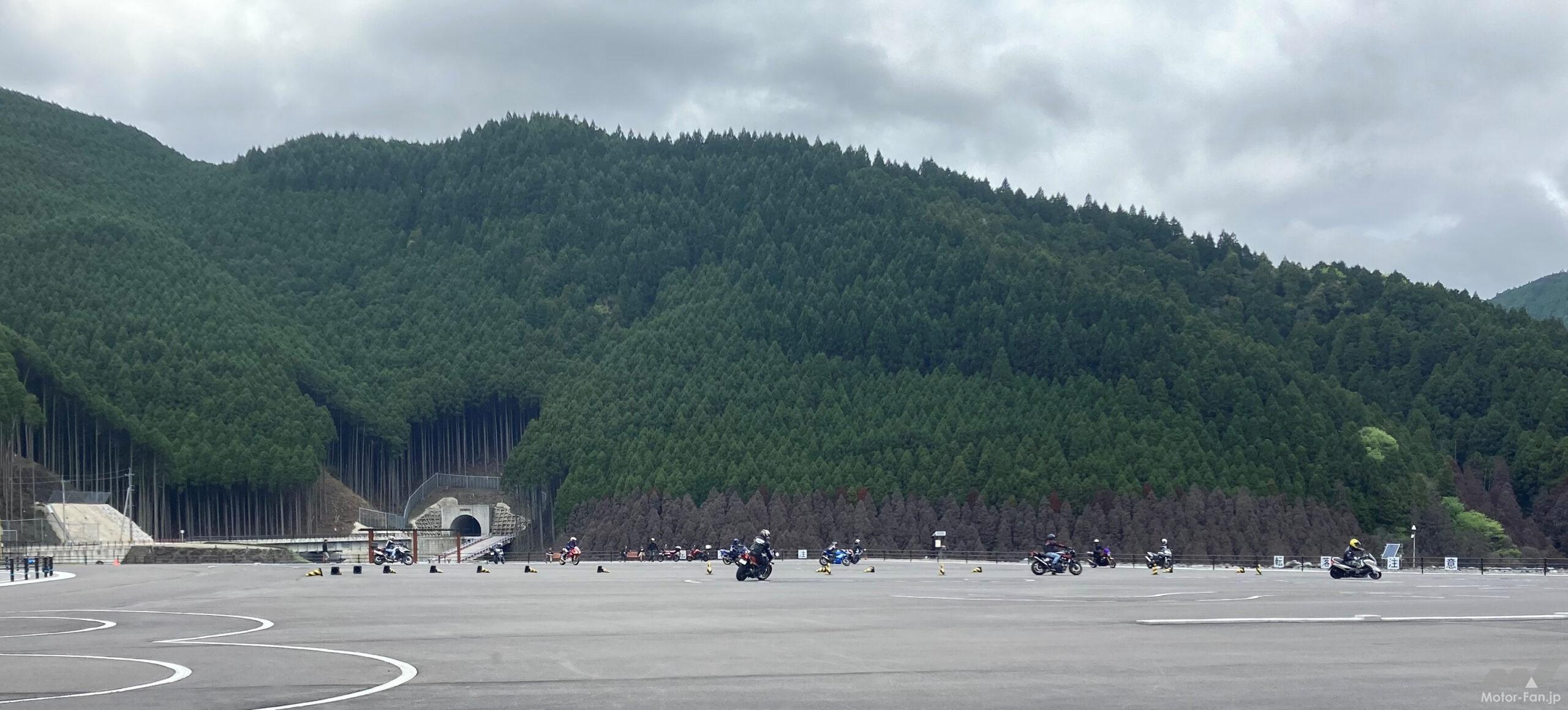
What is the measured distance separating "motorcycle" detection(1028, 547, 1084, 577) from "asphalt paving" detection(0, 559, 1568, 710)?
52.6ft

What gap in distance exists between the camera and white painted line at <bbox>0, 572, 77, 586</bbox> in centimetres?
5303

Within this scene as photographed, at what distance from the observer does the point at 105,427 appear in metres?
166

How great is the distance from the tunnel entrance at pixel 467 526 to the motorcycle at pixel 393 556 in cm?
8202

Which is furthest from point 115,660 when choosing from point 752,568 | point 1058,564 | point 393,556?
point 393,556

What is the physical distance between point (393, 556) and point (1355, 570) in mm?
56934

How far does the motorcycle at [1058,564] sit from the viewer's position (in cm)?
5978

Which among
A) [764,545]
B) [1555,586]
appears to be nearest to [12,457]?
[764,545]

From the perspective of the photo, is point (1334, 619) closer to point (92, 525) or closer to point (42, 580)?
point (42, 580)

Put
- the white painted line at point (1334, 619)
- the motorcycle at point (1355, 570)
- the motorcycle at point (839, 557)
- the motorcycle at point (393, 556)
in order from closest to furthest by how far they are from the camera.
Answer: the white painted line at point (1334, 619) → the motorcycle at point (1355, 570) → the motorcycle at point (839, 557) → the motorcycle at point (393, 556)

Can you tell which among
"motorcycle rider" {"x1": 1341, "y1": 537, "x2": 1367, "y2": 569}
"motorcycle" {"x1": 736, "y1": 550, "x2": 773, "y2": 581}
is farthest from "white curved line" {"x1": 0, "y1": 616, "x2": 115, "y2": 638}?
"motorcycle rider" {"x1": 1341, "y1": 537, "x2": 1367, "y2": 569}

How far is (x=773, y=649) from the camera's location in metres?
23.1

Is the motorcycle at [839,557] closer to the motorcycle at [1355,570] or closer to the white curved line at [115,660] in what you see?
the motorcycle at [1355,570]

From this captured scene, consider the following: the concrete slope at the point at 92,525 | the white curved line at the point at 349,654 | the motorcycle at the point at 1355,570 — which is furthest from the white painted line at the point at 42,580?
the concrete slope at the point at 92,525

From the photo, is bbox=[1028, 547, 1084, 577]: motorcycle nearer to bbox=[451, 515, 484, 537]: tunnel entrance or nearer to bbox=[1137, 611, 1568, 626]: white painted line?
bbox=[1137, 611, 1568, 626]: white painted line
